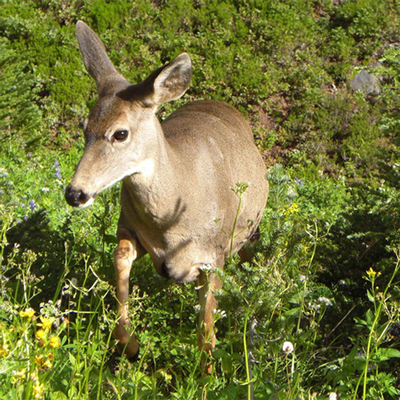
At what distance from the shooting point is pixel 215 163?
5.42 meters

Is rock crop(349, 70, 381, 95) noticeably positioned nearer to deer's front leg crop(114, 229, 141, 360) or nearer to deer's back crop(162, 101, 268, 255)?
deer's back crop(162, 101, 268, 255)

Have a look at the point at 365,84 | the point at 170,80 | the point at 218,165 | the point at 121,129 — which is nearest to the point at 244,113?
the point at 365,84

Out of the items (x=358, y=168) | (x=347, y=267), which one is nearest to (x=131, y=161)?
(x=347, y=267)

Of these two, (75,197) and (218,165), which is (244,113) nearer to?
(218,165)

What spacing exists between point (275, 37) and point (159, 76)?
8.02 metres

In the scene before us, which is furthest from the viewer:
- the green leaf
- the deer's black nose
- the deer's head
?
the deer's head

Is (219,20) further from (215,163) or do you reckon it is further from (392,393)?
(392,393)

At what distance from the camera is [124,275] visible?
4.79 metres

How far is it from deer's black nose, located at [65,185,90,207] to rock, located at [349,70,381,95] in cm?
860

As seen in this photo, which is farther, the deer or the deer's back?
the deer's back

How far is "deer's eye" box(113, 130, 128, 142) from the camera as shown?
4.45 metres

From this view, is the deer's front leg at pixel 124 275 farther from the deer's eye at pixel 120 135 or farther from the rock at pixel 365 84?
the rock at pixel 365 84

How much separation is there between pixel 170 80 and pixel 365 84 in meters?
7.85

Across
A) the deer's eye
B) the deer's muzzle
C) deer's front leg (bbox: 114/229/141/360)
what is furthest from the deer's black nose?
deer's front leg (bbox: 114/229/141/360)
